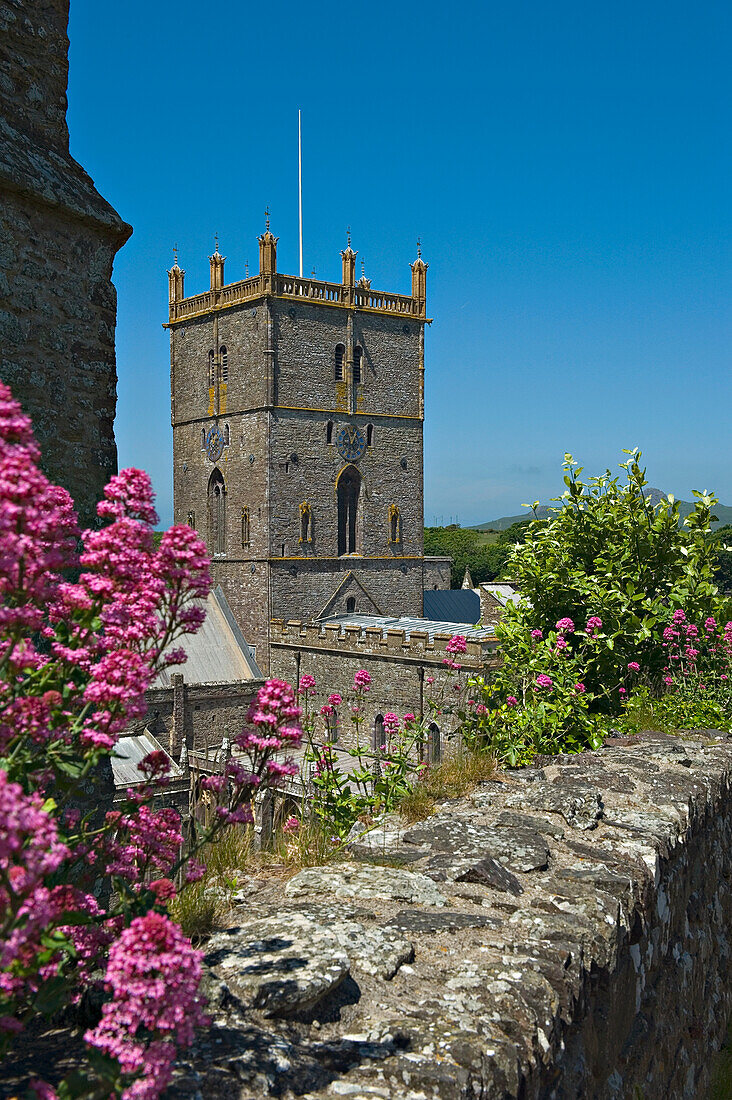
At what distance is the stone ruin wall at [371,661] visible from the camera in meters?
28.3

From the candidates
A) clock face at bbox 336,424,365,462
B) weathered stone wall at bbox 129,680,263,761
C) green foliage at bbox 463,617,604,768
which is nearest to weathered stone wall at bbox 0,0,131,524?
green foliage at bbox 463,617,604,768

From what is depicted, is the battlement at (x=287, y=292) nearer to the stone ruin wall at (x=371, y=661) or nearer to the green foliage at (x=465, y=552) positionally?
the stone ruin wall at (x=371, y=661)

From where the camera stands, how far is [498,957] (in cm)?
279

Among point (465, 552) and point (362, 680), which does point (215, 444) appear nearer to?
point (362, 680)

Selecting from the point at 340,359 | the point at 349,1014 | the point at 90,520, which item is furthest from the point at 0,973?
the point at 340,359

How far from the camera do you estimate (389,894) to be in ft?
10.9

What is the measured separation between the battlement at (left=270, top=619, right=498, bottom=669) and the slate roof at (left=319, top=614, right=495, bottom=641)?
0.06 meters

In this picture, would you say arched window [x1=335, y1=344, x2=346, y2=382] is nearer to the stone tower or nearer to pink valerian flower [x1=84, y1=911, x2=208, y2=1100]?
the stone tower

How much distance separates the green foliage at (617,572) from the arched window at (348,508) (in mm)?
30914

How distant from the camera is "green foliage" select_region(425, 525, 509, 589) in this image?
78375mm

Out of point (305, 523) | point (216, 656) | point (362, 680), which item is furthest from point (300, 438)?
point (362, 680)

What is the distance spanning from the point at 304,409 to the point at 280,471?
290 cm

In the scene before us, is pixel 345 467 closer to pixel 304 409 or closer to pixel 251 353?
pixel 304 409

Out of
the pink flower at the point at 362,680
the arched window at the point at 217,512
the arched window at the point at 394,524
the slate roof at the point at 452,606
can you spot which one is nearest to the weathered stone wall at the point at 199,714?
the arched window at the point at 217,512
